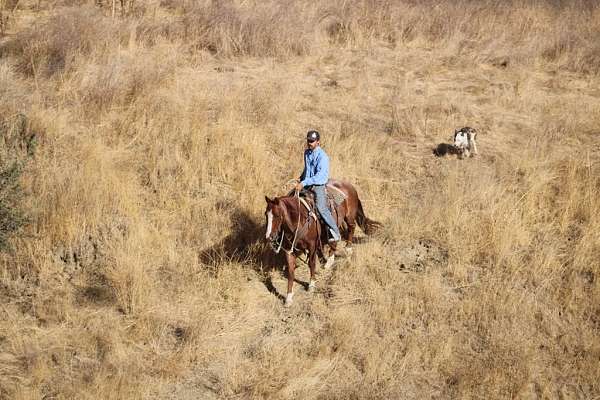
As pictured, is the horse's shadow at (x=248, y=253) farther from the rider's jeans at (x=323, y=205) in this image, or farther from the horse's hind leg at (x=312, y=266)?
the rider's jeans at (x=323, y=205)

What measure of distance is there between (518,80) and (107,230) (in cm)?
1072

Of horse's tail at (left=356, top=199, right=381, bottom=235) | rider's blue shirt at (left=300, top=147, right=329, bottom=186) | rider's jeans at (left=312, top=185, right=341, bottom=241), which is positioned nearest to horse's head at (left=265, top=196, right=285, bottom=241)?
rider's blue shirt at (left=300, top=147, right=329, bottom=186)

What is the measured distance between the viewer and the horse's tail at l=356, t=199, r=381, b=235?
873cm

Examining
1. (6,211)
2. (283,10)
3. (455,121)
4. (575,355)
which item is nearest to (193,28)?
(283,10)

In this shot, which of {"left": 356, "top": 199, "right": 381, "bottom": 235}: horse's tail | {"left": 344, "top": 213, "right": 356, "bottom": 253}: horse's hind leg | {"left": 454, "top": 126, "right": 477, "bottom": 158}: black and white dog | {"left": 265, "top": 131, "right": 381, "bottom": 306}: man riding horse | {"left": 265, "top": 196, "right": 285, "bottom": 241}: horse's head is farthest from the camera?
{"left": 454, "top": 126, "right": 477, "bottom": 158}: black and white dog

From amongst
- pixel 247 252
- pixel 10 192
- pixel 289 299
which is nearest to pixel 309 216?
pixel 289 299

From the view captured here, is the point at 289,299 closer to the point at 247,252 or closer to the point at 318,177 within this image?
the point at 247,252

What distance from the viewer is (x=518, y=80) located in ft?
44.7

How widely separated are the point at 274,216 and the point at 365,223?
8.14 ft

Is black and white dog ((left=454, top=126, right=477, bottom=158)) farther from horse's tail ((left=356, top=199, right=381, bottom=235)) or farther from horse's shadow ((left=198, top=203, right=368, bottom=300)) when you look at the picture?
horse's shadow ((left=198, top=203, right=368, bottom=300))

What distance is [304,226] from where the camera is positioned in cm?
742

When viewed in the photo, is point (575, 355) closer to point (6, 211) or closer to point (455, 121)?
point (455, 121)

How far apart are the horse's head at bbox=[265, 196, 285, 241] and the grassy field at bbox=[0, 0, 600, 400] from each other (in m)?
1.42

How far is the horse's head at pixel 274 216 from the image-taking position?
6625 millimetres
